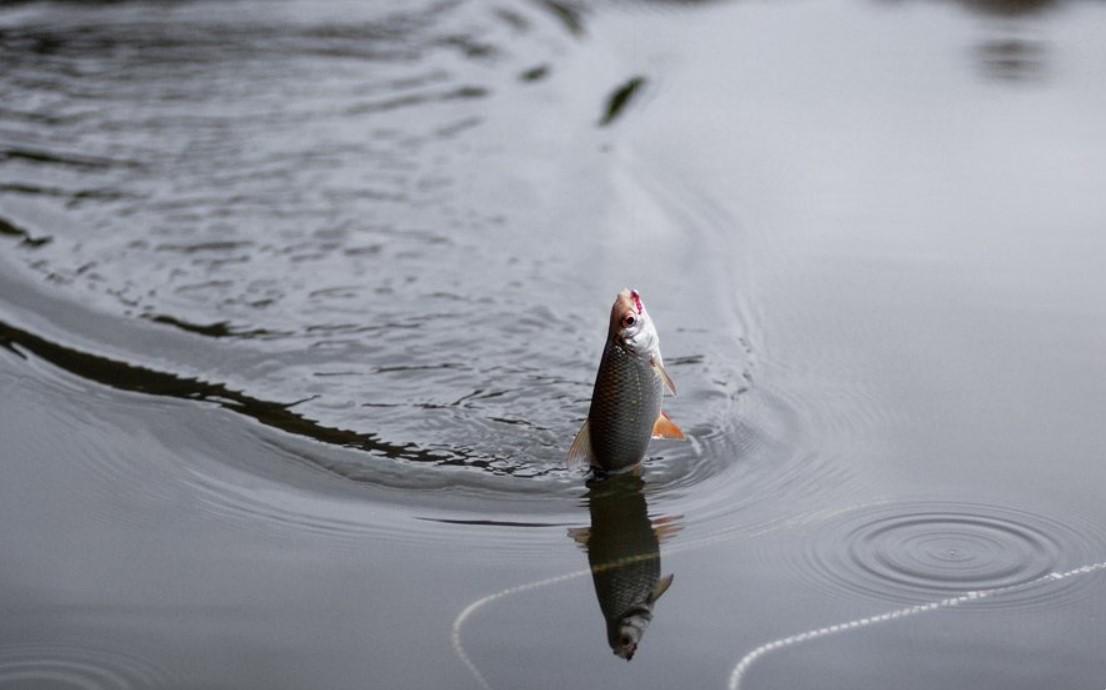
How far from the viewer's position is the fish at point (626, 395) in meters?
4.53

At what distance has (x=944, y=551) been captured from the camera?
14.9ft

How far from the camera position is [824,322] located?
646 centimetres

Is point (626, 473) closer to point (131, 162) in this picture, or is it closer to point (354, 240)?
point (354, 240)

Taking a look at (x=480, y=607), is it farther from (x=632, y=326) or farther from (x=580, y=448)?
(x=632, y=326)

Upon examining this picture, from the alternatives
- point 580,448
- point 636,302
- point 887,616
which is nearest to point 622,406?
point 580,448

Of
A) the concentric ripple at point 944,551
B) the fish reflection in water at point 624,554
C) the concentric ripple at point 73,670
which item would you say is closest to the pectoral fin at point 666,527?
the fish reflection in water at point 624,554

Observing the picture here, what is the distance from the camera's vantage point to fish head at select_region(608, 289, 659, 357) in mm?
4496

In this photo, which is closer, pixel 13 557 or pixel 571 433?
pixel 13 557

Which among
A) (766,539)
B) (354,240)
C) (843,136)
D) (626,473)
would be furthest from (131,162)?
(766,539)

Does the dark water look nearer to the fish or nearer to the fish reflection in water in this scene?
the fish reflection in water

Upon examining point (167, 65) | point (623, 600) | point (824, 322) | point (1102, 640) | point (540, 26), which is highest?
point (540, 26)

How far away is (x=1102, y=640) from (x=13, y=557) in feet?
10.2

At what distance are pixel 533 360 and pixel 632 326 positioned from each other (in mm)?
1725

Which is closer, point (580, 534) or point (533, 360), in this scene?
point (580, 534)
